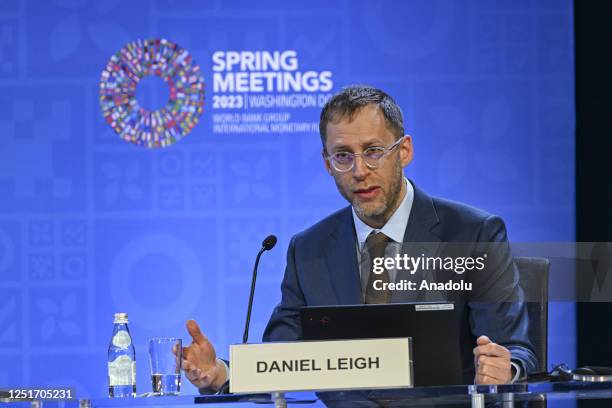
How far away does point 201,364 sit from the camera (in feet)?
9.13

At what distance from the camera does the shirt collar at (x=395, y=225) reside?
3.40 metres

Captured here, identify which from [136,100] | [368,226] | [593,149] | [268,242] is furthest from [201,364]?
[593,149]

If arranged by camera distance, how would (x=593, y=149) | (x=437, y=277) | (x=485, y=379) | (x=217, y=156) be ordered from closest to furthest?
1. (x=485, y=379)
2. (x=437, y=277)
3. (x=593, y=149)
4. (x=217, y=156)

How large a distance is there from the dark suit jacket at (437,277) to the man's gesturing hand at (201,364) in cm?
42

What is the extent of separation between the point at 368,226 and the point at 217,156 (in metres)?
1.92

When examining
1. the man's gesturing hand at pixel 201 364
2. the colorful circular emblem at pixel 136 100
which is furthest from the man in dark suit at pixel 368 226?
the colorful circular emblem at pixel 136 100

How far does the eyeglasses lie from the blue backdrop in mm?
1830

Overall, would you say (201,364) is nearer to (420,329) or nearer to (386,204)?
(420,329)

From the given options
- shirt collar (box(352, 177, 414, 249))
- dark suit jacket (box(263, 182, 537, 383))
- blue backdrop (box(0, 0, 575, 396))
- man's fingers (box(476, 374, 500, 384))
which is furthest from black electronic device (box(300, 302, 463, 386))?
blue backdrop (box(0, 0, 575, 396))

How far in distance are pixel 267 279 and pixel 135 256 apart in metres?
0.71

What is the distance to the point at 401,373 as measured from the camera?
2166 mm

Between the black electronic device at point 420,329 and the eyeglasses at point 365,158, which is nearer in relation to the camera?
the black electronic device at point 420,329

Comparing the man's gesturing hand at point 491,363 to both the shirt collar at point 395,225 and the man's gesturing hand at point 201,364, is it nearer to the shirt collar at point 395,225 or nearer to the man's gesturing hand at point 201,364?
the man's gesturing hand at point 201,364

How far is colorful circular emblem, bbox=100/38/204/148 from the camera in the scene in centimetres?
514
